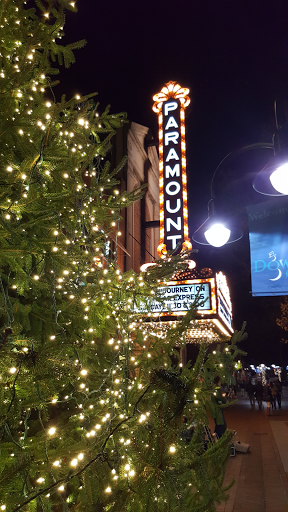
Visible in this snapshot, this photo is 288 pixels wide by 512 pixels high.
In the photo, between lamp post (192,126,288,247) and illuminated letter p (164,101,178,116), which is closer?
lamp post (192,126,288,247)

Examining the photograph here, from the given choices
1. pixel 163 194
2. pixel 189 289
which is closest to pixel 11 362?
pixel 189 289

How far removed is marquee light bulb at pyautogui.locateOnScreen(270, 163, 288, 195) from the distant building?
8.00 metres

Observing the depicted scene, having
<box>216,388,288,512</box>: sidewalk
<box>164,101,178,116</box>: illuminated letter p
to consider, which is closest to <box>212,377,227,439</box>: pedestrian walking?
<box>216,388,288,512</box>: sidewalk

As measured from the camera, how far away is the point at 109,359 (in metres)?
3.84

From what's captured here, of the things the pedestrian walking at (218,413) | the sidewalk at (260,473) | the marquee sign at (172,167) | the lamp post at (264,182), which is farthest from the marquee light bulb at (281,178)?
the marquee sign at (172,167)

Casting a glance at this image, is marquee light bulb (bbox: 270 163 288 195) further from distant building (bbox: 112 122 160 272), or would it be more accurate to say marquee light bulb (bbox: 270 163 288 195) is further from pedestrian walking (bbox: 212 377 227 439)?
distant building (bbox: 112 122 160 272)

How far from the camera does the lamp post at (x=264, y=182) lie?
4.81 m

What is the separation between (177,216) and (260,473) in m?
7.83

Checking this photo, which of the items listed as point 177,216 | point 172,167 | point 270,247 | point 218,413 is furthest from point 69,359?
point 172,167

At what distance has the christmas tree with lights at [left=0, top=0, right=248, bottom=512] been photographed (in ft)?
5.07

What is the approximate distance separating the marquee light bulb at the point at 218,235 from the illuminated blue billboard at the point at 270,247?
52 cm

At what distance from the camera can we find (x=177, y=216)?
1181 centimetres

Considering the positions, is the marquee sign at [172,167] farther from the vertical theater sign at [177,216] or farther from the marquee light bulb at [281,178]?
the marquee light bulb at [281,178]

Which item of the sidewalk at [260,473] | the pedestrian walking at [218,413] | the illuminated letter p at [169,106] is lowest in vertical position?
the sidewalk at [260,473]
